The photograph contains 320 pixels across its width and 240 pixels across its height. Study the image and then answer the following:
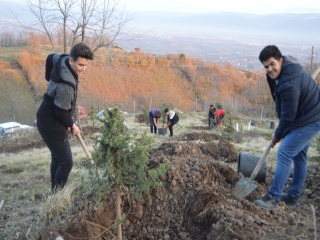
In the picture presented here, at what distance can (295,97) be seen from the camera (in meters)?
2.96

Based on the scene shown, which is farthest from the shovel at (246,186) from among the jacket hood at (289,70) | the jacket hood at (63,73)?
the jacket hood at (63,73)

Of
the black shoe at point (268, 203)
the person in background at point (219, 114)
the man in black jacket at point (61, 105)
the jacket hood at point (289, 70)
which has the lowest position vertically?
the person in background at point (219, 114)

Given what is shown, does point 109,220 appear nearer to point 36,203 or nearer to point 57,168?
point 57,168

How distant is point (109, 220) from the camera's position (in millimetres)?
2994

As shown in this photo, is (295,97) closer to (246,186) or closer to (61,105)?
(246,186)

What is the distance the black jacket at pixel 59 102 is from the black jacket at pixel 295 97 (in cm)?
216

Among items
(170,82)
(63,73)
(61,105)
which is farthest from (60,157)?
(170,82)

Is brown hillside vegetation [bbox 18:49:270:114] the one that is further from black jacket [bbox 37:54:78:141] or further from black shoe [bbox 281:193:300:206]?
black shoe [bbox 281:193:300:206]

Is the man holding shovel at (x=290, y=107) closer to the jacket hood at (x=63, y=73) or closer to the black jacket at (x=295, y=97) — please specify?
the black jacket at (x=295, y=97)

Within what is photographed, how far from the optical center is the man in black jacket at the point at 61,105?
123 inches

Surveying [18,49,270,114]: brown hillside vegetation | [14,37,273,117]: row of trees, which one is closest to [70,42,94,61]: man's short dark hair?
[14,37,273,117]: row of trees

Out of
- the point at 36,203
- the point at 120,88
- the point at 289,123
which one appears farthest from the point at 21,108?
the point at 289,123

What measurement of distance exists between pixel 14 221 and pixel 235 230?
2.31 metres

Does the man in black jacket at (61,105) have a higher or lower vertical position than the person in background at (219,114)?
higher
